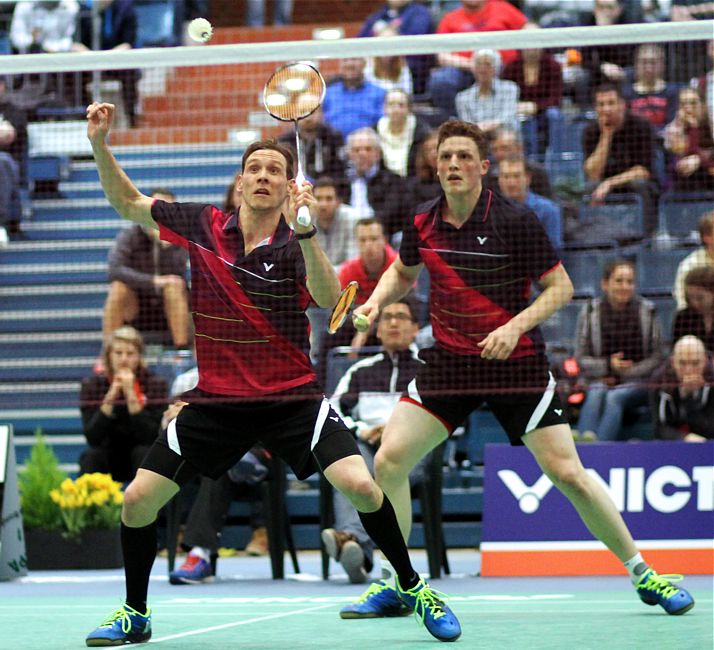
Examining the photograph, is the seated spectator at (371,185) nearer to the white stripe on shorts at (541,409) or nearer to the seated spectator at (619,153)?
the seated spectator at (619,153)

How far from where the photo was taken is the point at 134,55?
8.46 meters

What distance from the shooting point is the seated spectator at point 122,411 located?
1056 centimetres

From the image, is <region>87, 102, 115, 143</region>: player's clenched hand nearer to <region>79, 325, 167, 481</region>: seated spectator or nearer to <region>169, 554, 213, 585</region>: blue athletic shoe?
<region>169, 554, 213, 585</region>: blue athletic shoe

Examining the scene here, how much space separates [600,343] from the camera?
10812 mm

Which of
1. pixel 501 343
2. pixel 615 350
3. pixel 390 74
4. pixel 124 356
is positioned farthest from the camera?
pixel 390 74

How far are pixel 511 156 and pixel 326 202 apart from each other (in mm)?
1550

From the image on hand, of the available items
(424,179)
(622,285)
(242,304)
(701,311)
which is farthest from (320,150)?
(242,304)

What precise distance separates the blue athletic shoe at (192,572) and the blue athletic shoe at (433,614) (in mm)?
3634

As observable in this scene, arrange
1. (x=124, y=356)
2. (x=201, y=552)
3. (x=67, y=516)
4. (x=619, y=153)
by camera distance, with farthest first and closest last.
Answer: (x=619, y=153)
(x=124, y=356)
(x=67, y=516)
(x=201, y=552)

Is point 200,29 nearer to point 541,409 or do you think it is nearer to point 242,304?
point 242,304

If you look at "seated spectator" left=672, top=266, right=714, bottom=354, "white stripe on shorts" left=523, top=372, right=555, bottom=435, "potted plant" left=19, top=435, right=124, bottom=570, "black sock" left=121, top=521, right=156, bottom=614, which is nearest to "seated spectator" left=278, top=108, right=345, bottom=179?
"seated spectator" left=672, top=266, right=714, bottom=354

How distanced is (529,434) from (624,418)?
390 centimetres

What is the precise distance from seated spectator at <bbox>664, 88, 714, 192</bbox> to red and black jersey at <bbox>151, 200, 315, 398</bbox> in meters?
6.80

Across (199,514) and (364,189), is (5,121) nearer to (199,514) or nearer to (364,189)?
(364,189)
